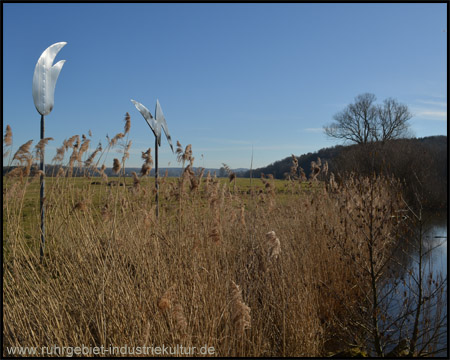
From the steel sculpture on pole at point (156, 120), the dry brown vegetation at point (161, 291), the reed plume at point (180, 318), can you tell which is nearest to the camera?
the reed plume at point (180, 318)

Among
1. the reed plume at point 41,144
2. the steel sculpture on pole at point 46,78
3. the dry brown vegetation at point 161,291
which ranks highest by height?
the steel sculpture on pole at point 46,78

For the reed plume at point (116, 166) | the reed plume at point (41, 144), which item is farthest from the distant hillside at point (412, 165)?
the reed plume at point (41, 144)

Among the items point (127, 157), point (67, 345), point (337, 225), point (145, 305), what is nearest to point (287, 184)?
point (337, 225)

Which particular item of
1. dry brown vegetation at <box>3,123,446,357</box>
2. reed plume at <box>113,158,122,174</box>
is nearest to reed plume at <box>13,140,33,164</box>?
dry brown vegetation at <box>3,123,446,357</box>

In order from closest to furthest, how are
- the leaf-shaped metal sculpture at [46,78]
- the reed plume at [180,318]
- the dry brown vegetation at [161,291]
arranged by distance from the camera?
the reed plume at [180,318]
the dry brown vegetation at [161,291]
the leaf-shaped metal sculpture at [46,78]

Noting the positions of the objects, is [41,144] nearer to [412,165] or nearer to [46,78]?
[46,78]

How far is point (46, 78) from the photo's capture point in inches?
203

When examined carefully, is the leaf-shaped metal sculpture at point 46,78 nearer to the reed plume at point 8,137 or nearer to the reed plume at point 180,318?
the reed plume at point 8,137

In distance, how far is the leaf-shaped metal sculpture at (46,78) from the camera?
5059 mm

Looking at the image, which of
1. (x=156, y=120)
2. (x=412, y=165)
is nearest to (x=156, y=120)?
(x=156, y=120)

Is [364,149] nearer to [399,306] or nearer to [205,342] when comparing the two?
[399,306]

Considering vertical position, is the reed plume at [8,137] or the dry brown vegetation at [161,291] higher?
the reed plume at [8,137]

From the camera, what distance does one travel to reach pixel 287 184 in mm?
7402

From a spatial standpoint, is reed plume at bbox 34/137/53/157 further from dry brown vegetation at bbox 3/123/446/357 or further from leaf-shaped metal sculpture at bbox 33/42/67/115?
leaf-shaped metal sculpture at bbox 33/42/67/115
